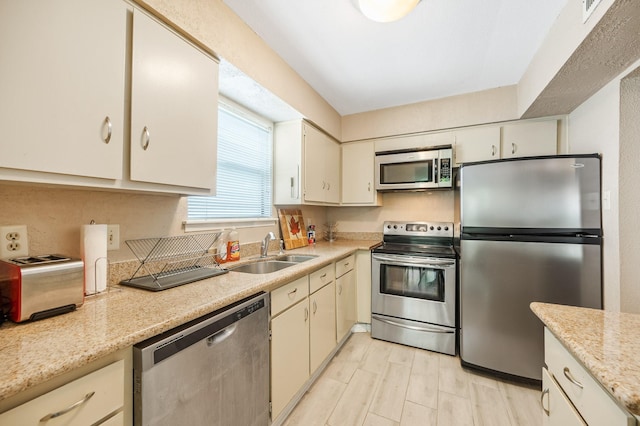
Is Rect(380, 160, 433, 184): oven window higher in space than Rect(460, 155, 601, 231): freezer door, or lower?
higher

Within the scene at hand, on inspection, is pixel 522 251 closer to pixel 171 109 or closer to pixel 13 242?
pixel 171 109

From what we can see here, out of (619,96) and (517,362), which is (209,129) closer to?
(619,96)

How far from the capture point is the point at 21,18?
0.80 metres

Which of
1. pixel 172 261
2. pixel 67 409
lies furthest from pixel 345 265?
pixel 67 409

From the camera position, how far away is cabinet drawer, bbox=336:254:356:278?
2.36m

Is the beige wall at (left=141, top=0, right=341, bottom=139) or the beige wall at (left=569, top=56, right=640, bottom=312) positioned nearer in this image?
the beige wall at (left=141, top=0, right=341, bottom=139)

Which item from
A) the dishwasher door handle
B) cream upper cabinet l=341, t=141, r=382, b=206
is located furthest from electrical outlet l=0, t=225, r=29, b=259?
cream upper cabinet l=341, t=141, r=382, b=206

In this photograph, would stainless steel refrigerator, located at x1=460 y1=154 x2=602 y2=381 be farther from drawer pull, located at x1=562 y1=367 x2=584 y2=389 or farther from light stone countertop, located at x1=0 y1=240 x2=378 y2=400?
light stone countertop, located at x1=0 y1=240 x2=378 y2=400

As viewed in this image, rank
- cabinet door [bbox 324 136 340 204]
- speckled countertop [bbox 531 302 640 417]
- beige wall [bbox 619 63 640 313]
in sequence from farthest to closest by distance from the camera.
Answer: cabinet door [bbox 324 136 340 204] < beige wall [bbox 619 63 640 313] < speckled countertop [bbox 531 302 640 417]

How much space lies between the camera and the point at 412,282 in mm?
2467

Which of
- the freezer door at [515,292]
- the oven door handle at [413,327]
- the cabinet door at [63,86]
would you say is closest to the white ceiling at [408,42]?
the cabinet door at [63,86]

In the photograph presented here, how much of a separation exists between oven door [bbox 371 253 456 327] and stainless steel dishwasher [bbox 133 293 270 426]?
4.86 ft

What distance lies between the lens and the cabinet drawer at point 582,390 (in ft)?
2.03

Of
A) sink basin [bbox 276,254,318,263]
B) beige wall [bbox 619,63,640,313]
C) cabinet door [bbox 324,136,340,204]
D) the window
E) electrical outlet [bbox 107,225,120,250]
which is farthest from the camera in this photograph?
cabinet door [bbox 324,136,340,204]
